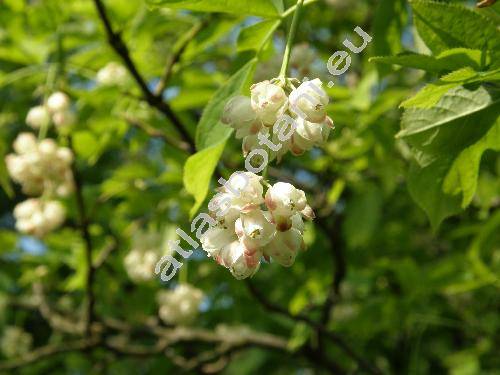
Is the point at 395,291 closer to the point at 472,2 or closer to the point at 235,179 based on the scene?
the point at 472,2

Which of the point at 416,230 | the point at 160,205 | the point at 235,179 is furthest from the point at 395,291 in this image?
the point at 235,179

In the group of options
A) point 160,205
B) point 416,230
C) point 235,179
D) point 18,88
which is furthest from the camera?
point 416,230

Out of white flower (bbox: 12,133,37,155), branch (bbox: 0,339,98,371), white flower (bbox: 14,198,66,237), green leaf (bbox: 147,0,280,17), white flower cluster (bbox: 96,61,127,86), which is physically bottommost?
branch (bbox: 0,339,98,371)

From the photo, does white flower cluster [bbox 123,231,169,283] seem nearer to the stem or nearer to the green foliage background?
the green foliage background

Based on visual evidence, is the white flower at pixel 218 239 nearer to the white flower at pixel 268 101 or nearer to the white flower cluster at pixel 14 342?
the white flower at pixel 268 101

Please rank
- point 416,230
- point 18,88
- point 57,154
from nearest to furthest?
point 57,154 → point 18,88 → point 416,230

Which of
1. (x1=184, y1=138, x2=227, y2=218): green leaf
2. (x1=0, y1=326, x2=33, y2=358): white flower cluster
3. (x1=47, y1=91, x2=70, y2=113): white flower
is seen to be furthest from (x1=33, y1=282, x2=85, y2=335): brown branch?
(x1=184, y1=138, x2=227, y2=218): green leaf

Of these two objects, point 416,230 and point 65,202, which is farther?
point 416,230
